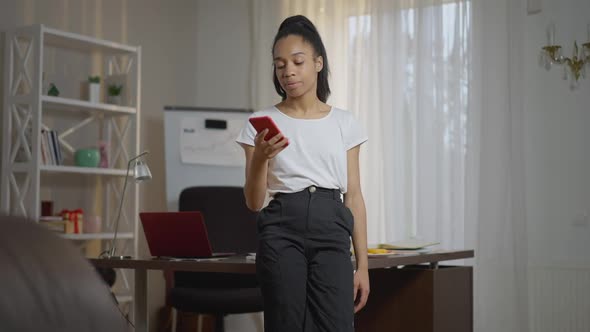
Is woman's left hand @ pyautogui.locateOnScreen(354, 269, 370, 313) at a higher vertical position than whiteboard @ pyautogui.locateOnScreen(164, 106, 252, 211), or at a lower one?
lower

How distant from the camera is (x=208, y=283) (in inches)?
151

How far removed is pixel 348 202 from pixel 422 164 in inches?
109

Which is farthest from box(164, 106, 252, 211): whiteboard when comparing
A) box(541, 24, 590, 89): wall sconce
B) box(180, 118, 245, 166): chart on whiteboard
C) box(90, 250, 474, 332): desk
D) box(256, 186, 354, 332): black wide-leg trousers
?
box(256, 186, 354, 332): black wide-leg trousers

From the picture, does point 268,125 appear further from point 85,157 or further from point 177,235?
point 85,157

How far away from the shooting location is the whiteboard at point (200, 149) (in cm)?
502

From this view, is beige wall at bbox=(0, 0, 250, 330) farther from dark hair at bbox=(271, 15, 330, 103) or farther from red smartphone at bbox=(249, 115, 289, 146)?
red smartphone at bbox=(249, 115, 289, 146)

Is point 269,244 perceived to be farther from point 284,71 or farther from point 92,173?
point 92,173

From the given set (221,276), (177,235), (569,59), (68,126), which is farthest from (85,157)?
(569,59)

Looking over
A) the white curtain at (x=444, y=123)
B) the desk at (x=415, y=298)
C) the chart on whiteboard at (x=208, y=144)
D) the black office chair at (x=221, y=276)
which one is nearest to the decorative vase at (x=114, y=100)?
the chart on whiteboard at (x=208, y=144)

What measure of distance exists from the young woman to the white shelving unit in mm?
2480

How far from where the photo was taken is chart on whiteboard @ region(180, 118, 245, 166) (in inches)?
199

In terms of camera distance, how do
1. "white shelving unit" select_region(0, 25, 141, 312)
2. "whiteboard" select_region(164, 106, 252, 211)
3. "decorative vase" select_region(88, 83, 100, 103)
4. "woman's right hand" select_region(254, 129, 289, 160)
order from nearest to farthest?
"woman's right hand" select_region(254, 129, 289, 160)
"white shelving unit" select_region(0, 25, 141, 312)
"decorative vase" select_region(88, 83, 100, 103)
"whiteboard" select_region(164, 106, 252, 211)

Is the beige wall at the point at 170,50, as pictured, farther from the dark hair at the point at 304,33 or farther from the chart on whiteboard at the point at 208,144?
the dark hair at the point at 304,33

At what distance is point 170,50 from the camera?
554cm
